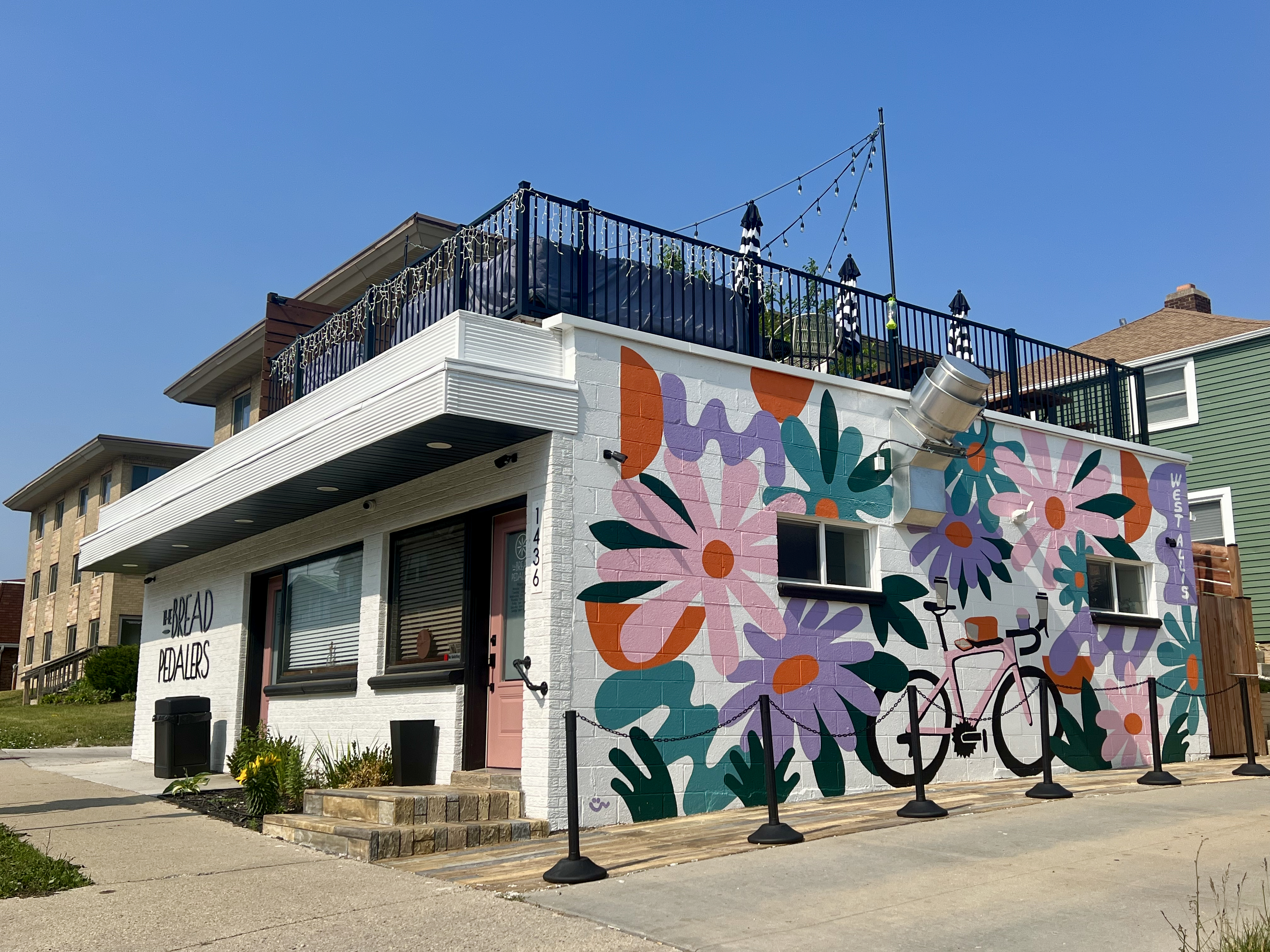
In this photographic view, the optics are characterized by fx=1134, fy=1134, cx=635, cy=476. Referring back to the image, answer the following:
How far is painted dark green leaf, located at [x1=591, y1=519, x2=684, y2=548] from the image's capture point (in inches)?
384

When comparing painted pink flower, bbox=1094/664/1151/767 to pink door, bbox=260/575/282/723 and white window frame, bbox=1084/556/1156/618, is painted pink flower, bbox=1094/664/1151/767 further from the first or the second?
pink door, bbox=260/575/282/723

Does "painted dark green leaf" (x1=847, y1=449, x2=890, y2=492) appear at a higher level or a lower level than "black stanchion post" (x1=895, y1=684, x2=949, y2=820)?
higher

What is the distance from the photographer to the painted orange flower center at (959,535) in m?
12.5

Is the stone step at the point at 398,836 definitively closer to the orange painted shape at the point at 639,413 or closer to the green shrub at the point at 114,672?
the orange painted shape at the point at 639,413

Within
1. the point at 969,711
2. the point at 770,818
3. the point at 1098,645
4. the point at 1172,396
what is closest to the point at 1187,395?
the point at 1172,396

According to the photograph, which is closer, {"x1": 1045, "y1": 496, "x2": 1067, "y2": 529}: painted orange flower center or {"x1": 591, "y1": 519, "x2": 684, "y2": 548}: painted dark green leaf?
{"x1": 591, "y1": 519, "x2": 684, "y2": 548}: painted dark green leaf

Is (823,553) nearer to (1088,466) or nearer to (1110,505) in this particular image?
(1088,466)

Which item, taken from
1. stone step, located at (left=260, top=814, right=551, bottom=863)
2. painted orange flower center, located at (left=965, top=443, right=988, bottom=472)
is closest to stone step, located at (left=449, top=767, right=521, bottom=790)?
stone step, located at (left=260, top=814, right=551, bottom=863)

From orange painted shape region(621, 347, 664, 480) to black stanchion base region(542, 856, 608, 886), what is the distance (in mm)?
3792

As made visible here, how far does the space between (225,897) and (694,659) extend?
447 centimetres

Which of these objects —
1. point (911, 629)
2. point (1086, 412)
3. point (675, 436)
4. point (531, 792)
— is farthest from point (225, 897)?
point (1086, 412)

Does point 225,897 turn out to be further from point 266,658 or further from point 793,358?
point 266,658

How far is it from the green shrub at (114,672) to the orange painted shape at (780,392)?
25.2 metres

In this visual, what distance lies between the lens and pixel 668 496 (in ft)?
33.7
